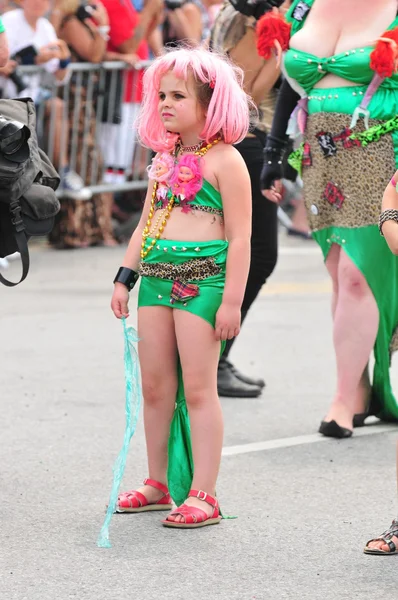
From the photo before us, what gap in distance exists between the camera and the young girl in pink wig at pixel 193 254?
4398 millimetres

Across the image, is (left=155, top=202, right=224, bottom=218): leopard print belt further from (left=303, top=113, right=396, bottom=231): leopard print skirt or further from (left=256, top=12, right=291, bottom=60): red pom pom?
(left=256, top=12, right=291, bottom=60): red pom pom

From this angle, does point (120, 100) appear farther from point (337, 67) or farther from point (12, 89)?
point (337, 67)

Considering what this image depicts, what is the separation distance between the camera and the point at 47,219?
14.6 feet

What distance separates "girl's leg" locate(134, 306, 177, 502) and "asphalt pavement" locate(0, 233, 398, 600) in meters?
0.22

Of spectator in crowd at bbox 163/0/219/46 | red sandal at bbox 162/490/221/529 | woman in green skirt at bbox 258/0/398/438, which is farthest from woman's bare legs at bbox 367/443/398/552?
spectator in crowd at bbox 163/0/219/46

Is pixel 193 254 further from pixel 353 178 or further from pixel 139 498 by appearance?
pixel 353 178

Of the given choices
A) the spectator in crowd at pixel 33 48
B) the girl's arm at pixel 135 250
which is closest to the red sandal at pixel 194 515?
the girl's arm at pixel 135 250

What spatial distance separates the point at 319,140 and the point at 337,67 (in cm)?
34

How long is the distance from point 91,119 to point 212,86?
295 inches

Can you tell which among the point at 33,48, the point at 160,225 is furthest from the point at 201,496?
the point at 33,48

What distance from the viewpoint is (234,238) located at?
173 inches

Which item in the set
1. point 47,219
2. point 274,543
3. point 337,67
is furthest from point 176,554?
point 337,67

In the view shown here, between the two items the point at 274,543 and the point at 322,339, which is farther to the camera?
the point at 322,339

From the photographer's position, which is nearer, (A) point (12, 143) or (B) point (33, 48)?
(A) point (12, 143)
